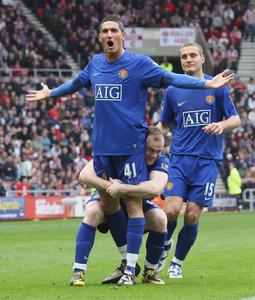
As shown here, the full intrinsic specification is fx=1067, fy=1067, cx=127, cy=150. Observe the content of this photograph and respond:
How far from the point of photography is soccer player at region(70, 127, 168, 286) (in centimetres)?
1061

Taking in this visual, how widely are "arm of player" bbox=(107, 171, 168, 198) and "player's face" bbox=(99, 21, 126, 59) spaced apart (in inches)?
51.3

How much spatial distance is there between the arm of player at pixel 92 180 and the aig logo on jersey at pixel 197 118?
161 cm

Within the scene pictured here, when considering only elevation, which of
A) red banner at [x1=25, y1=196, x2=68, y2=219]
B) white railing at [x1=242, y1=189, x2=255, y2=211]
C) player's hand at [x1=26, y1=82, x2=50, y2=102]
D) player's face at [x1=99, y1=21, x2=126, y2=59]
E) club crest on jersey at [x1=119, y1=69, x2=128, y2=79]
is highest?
player's face at [x1=99, y1=21, x2=126, y2=59]

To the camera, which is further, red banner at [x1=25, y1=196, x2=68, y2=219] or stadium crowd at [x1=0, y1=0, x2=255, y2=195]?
stadium crowd at [x1=0, y1=0, x2=255, y2=195]

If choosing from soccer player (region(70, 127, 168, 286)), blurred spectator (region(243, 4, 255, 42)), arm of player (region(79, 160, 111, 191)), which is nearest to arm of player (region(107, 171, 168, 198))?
soccer player (region(70, 127, 168, 286))

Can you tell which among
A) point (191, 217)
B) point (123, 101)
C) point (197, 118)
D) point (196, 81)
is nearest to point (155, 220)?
point (191, 217)

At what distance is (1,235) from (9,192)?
8992 millimetres

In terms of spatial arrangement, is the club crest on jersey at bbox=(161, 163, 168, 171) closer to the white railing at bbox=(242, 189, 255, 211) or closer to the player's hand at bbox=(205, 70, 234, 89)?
the player's hand at bbox=(205, 70, 234, 89)

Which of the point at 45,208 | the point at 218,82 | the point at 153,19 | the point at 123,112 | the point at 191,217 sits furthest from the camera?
the point at 153,19

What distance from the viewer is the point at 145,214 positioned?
11109 millimetres

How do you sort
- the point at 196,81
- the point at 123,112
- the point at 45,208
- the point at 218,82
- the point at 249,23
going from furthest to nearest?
the point at 249,23
the point at 45,208
the point at 123,112
the point at 196,81
the point at 218,82

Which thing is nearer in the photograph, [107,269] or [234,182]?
[107,269]

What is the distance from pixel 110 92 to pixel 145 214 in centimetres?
139

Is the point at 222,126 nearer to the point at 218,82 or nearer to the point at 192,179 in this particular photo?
the point at 218,82
